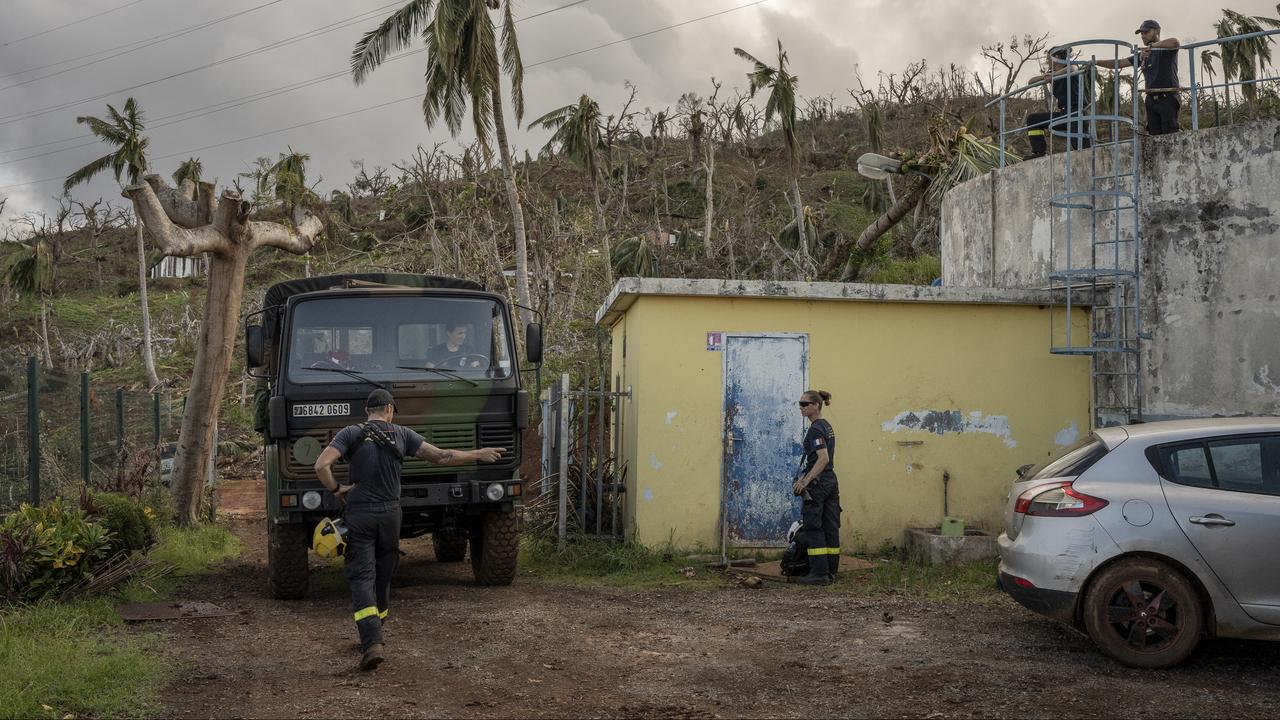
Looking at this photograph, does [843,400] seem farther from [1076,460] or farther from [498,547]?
[1076,460]

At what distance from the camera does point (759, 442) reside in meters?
11.0

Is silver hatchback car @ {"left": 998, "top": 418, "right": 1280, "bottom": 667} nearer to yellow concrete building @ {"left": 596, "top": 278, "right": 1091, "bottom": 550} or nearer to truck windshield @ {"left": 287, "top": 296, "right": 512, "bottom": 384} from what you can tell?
yellow concrete building @ {"left": 596, "top": 278, "right": 1091, "bottom": 550}

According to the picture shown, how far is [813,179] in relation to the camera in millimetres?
52281

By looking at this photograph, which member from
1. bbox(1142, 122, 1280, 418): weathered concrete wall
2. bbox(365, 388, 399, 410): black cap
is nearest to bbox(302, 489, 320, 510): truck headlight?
bbox(365, 388, 399, 410): black cap

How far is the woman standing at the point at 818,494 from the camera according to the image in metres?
9.64

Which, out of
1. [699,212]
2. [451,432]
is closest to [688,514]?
[451,432]

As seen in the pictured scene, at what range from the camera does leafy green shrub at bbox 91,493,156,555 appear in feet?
Result: 29.8

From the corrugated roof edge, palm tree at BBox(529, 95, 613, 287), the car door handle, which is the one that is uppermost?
palm tree at BBox(529, 95, 613, 287)

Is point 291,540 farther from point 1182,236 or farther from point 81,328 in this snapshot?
point 81,328

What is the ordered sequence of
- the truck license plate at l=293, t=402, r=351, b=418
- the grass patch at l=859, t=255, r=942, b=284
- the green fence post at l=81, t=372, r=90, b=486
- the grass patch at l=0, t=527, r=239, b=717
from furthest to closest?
the grass patch at l=859, t=255, r=942, b=284 → the green fence post at l=81, t=372, r=90, b=486 → the truck license plate at l=293, t=402, r=351, b=418 → the grass patch at l=0, t=527, r=239, b=717

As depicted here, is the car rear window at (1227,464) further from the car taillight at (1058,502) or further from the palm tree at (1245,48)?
the palm tree at (1245,48)

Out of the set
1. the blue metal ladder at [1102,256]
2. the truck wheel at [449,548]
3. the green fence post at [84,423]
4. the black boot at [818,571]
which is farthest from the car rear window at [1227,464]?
the green fence post at [84,423]

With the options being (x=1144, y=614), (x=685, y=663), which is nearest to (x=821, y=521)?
(x=685, y=663)

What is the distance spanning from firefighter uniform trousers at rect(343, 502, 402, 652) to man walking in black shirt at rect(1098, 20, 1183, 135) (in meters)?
9.17
